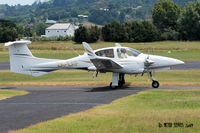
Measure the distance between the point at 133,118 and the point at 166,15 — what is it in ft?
393

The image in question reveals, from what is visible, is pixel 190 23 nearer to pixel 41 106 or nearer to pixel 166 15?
pixel 166 15

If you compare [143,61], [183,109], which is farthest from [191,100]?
[143,61]

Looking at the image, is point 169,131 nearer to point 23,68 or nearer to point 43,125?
point 43,125

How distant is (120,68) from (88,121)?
411 inches

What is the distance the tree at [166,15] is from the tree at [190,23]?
15938 millimetres

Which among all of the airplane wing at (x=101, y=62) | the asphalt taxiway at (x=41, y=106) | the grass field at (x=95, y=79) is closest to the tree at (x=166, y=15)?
the grass field at (x=95, y=79)

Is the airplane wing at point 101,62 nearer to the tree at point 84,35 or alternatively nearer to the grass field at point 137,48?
the grass field at point 137,48

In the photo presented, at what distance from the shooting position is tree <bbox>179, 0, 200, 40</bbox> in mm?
99688

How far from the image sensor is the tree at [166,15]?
126750 mm

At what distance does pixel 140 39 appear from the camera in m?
94.9

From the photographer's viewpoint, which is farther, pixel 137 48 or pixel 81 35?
pixel 81 35

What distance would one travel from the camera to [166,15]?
129125 mm

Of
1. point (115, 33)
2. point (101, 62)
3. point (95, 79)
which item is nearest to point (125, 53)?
point (101, 62)

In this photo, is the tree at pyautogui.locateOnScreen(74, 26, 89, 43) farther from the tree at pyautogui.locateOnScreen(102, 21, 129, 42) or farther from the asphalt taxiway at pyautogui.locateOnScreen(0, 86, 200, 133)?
the asphalt taxiway at pyautogui.locateOnScreen(0, 86, 200, 133)
